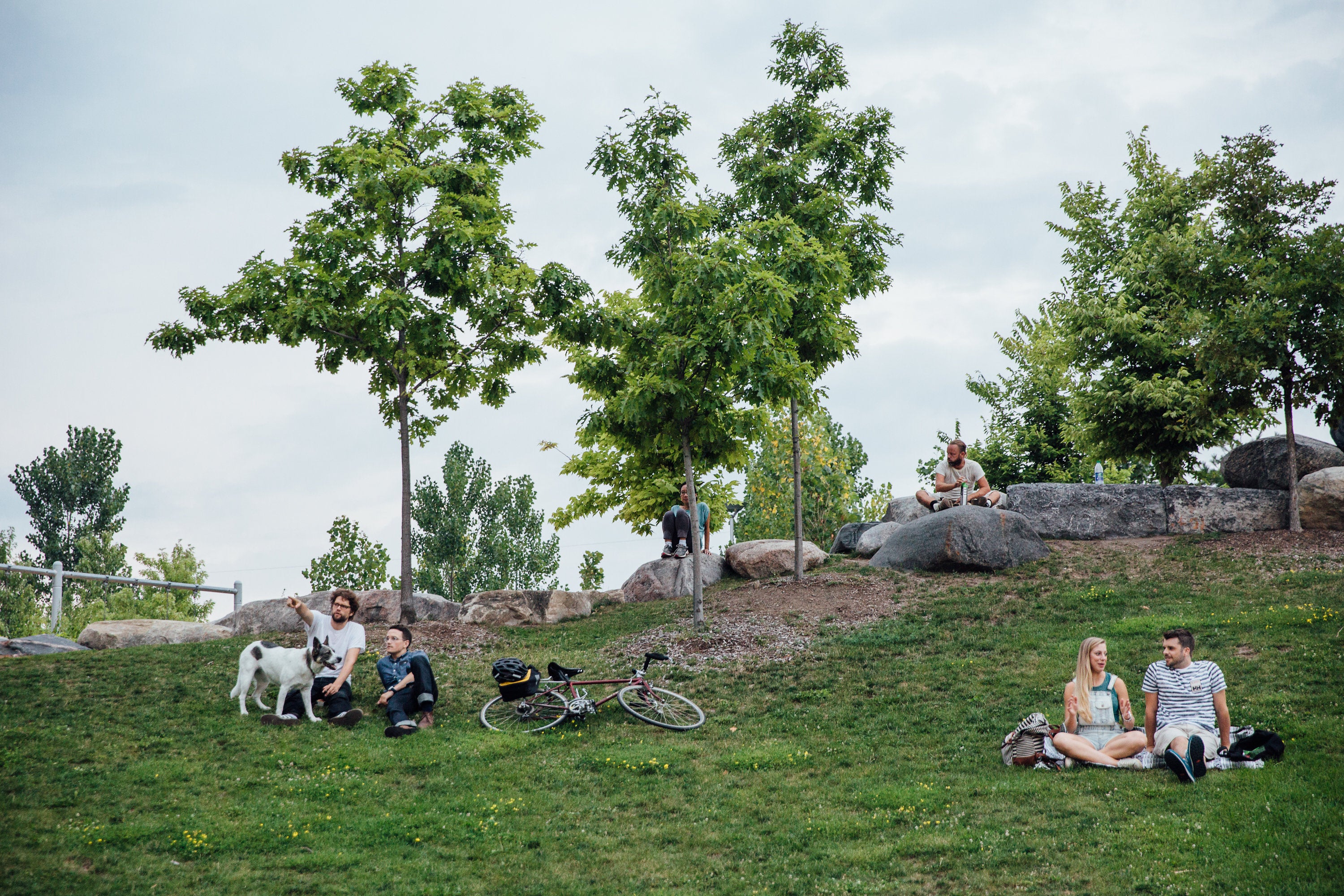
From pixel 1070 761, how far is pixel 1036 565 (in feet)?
36.3

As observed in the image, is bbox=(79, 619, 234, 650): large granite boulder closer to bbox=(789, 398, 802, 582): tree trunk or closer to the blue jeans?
the blue jeans

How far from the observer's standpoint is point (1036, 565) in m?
21.2

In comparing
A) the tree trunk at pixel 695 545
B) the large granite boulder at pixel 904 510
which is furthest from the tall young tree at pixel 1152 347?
the tree trunk at pixel 695 545

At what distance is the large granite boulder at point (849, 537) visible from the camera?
86.7 ft

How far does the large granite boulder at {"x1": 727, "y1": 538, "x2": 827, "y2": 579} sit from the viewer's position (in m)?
23.9

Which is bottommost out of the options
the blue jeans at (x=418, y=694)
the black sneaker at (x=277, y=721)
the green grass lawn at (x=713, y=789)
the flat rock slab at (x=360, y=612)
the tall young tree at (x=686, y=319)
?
the green grass lawn at (x=713, y=789)

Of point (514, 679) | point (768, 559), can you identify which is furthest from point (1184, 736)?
point (768, 559)

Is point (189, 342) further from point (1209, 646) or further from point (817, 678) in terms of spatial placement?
point (1209, 646)

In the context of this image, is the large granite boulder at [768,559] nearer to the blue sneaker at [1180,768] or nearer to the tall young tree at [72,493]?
the blue sneaker at [1180,768]

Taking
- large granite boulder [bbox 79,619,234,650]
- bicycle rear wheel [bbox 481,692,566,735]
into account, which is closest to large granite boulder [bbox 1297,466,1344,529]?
bicycle rear wheel [bbox 481,692,566,735]

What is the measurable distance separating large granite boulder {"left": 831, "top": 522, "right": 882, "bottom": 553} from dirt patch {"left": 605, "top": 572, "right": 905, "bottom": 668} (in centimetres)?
412

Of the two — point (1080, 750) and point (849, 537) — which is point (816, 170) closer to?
point (849, 537)

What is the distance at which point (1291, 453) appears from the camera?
22.2m

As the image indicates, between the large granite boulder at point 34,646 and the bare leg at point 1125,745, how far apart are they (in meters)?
17.7
